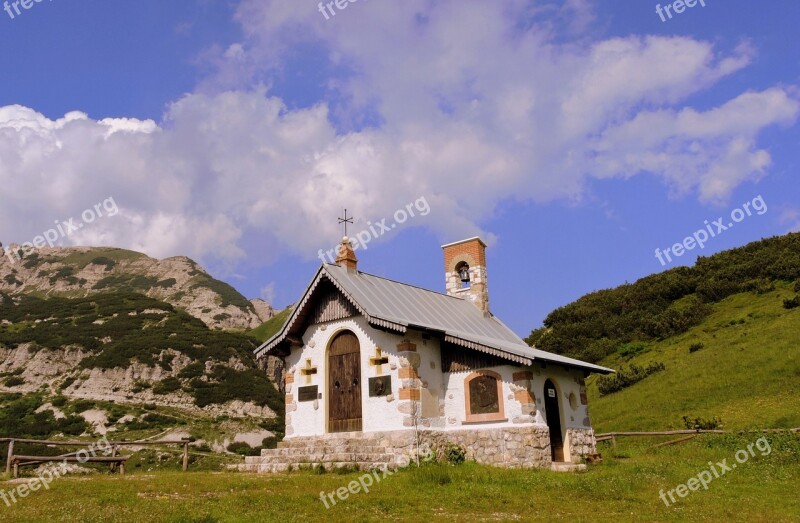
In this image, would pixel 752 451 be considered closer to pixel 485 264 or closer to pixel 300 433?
pixel 485 264

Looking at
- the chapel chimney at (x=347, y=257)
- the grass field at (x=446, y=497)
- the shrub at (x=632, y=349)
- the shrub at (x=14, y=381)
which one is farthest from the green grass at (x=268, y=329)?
the grass field at (x=446, y=497)

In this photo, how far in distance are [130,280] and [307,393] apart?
126 meters

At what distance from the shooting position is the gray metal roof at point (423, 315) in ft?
62.7

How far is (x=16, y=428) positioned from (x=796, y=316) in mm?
53880

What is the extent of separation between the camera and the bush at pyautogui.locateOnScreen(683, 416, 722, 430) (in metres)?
24.3

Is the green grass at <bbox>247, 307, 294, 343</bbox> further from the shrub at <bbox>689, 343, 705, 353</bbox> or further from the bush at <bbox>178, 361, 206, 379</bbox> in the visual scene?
the shrub at <bbox>689, 343, 705, 353</bbox>

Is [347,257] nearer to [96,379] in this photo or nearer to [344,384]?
[344,384]

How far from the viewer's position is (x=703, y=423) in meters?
25.1

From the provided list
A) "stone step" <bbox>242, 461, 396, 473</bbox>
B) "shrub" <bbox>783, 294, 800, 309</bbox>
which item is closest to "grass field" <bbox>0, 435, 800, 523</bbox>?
"stone step" <bbox>242, 461, 396, 473</bbox>

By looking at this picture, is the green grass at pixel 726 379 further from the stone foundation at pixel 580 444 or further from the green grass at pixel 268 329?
the green grass at pixel 268 329

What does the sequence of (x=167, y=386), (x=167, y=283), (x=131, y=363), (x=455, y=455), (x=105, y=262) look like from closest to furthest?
A: (x=455, y=455)
(x=167, y=386)
(x=131, y=363)
(x=167, y=283)
(x=105, y=262)

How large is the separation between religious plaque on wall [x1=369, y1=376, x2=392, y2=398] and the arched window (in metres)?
2.53

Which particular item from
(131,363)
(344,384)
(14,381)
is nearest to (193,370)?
(131,363)

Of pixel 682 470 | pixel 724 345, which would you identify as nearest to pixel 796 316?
pixel 724 345
